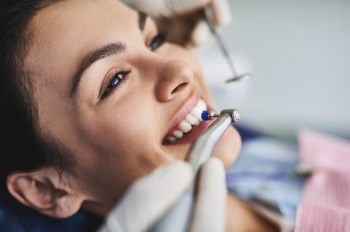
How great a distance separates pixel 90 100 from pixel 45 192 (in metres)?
0.25

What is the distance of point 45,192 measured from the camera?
2.89 feet

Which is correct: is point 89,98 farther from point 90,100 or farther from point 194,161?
point 194,161

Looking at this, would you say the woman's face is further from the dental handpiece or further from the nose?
the dental handpiece

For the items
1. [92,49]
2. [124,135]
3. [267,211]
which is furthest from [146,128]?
[267,211]

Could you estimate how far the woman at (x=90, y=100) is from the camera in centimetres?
78

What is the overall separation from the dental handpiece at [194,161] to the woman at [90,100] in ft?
0.36

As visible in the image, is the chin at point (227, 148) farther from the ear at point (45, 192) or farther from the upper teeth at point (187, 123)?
the ear at point (45, 192)

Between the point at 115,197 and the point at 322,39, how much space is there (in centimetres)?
140

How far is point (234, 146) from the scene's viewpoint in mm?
818

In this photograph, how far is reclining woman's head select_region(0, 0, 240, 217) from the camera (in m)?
0.78

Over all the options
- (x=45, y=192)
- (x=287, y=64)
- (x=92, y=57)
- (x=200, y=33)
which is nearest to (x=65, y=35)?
(x=92, y=57)

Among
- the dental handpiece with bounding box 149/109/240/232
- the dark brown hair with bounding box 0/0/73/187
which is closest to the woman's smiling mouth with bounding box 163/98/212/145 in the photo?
the dental handpiece with bounding box 149/109/240/232

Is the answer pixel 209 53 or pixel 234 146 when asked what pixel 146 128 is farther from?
pixel 209 53

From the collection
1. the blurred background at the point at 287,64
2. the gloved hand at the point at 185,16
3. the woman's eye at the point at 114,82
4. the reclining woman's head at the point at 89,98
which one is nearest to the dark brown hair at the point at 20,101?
the reclining woman's head at the point at 89,98
